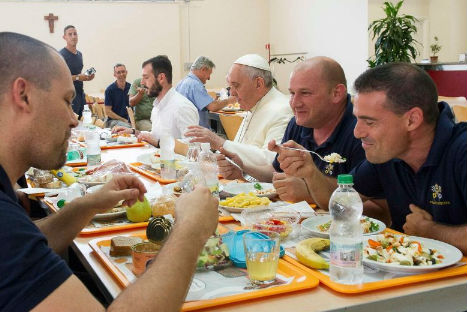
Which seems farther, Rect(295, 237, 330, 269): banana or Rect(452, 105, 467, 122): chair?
Rect(452, 105, 467, 122): chair

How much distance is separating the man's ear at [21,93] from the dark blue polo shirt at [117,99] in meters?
6.66

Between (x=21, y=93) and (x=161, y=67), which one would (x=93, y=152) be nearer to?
(x=161, y=67)

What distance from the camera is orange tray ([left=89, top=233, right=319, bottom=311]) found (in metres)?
1.26

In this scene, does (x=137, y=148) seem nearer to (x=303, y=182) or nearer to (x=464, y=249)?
(x=303, y=182)

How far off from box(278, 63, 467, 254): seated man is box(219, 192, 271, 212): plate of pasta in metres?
0.45

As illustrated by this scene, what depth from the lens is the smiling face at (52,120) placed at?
125 centimetres

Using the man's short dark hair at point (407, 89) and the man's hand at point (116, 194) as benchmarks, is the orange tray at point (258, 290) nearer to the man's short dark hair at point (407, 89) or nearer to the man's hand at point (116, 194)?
the man's hand at point (116, 194)

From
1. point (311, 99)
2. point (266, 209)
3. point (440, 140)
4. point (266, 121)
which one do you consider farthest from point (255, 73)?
point (440, 140)

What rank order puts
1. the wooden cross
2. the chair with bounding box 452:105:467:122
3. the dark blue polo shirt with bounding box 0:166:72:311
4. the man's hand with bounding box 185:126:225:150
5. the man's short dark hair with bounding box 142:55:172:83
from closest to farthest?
the dark blue polo shirt with bounding box 0:166:72:311
the man's hand with bounding box 185:126:225:150
the chair with bounding box 452:105:467:122
the man's short dark hair with bounding box 142:55:172:83
the wooden cross

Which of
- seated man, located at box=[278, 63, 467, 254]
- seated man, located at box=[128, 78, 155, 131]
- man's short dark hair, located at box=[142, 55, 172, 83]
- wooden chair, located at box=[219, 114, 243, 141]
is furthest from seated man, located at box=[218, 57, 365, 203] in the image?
seated man, located at box=[128, 78, 155, 131]

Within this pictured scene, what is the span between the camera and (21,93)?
121cm

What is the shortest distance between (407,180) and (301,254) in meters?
0.68

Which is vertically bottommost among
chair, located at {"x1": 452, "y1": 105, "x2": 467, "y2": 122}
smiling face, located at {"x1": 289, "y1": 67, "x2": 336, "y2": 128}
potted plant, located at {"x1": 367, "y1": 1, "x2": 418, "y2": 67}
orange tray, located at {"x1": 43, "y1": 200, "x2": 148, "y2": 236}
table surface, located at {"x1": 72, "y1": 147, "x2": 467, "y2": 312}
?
table surface, located at {"x1": 72, "y1": 147, "x2": 467, "y2": 312}

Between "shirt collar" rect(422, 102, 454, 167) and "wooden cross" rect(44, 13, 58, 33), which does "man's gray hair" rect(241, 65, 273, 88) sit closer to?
"shirt collar" rect(422, 102, 454, 167)
